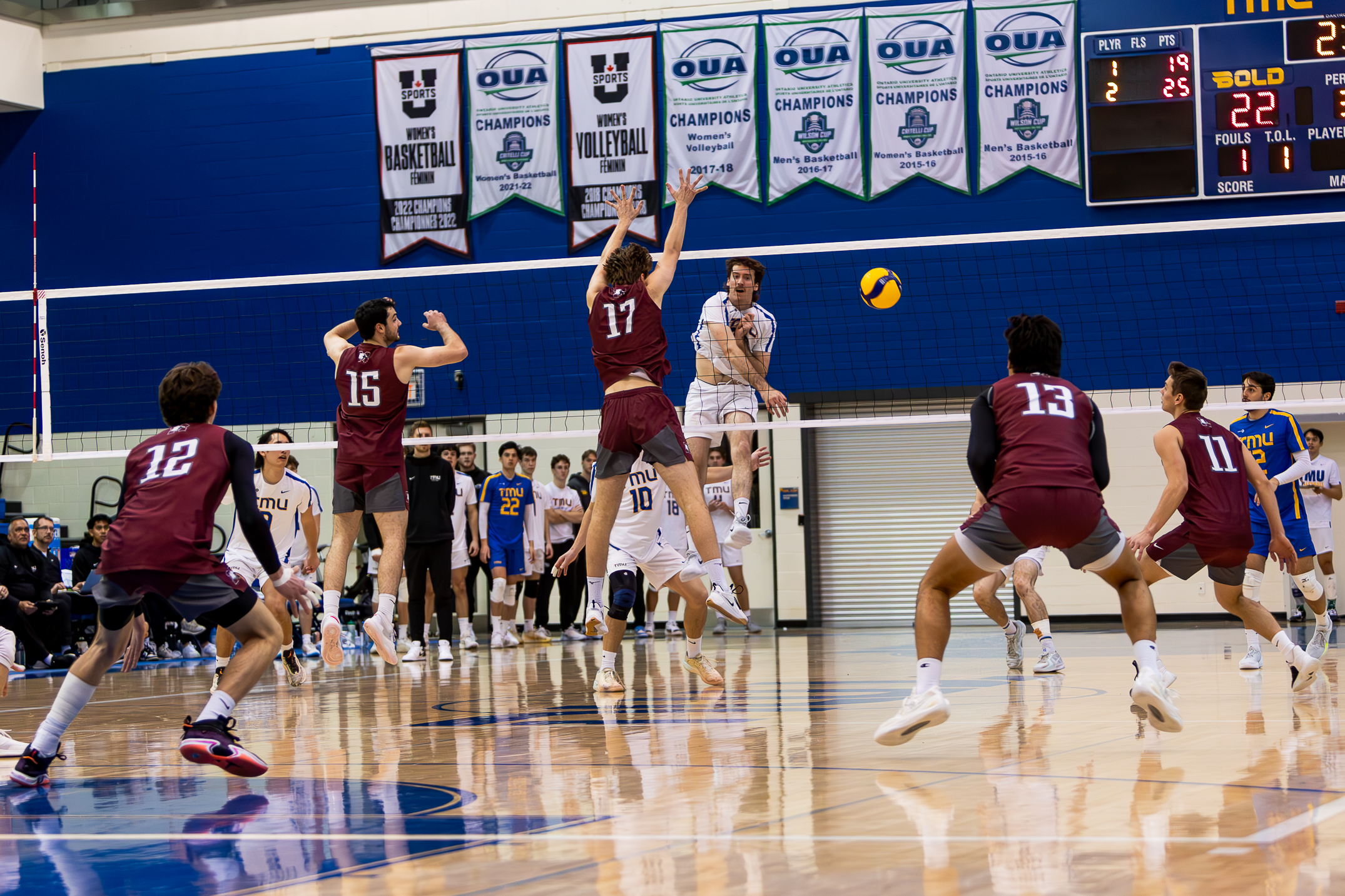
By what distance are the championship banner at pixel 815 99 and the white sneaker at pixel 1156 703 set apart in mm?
12374

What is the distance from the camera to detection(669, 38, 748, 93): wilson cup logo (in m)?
16.5

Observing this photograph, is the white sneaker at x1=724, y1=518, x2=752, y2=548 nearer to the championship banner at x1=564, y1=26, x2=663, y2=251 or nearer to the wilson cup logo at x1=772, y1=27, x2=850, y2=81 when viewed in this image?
the championship banner at x1=564, y1=26, x2=663, y2=251

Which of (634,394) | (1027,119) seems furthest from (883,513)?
(634,394)

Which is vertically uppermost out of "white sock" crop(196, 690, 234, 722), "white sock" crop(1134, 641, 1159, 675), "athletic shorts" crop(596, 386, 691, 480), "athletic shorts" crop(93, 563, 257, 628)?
"athletic shorts" crop(596, 386, 691, 480)

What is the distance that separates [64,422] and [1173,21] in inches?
558

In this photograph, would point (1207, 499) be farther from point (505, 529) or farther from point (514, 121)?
point (514, 121)

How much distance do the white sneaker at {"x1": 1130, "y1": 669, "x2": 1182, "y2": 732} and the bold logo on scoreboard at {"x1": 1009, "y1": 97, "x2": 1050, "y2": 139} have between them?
12379 mm

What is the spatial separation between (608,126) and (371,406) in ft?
32.4

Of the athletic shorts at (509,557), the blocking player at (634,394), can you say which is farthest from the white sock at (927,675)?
the athletic shorts at (509,557)

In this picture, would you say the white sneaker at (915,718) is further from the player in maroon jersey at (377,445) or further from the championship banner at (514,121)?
the championship banner at (514,121)

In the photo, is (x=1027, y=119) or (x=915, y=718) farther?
(x=1027, y=119)

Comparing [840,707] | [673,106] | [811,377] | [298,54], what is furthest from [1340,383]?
[298,54]

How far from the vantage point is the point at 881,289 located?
14109 millimetres

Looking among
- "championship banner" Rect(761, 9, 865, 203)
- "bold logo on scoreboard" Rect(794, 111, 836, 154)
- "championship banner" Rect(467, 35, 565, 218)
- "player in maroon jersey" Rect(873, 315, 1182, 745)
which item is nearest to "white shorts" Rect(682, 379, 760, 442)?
"player in maroon jersey" Rect(873, 315, 1182, 745)
